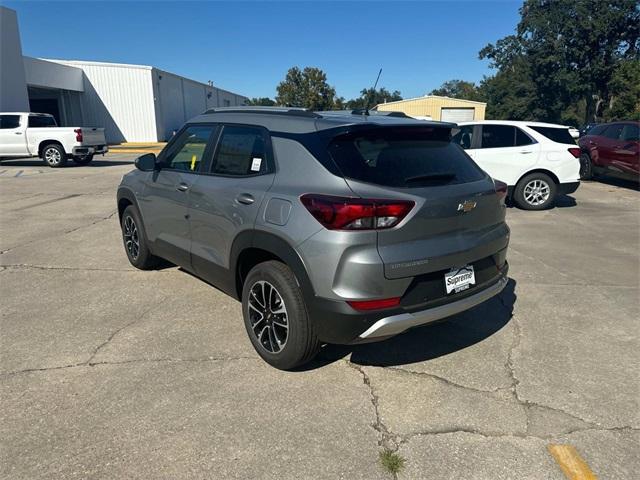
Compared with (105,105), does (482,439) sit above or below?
below

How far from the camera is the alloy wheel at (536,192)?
9.06 m

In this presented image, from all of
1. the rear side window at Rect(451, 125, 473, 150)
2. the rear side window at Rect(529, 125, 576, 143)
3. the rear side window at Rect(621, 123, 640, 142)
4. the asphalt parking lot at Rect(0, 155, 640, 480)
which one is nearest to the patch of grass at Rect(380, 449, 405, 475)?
the asphalt parking lot at Rect(0, 155, 640, 480)

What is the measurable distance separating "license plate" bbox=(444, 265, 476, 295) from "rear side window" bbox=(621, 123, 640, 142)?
412 inches

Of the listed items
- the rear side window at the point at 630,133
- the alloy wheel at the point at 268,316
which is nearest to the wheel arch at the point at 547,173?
the rear side window at the point at 630,133

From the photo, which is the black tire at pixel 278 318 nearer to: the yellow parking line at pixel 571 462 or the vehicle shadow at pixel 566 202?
the yellow parking line at pixel 571 462

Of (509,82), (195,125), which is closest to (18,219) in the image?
(195,125)

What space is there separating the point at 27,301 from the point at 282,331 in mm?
2873

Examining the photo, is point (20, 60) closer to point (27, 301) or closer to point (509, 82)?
point (27, 301)

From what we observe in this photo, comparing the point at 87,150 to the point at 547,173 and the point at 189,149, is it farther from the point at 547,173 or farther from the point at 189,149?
the point at 547,173

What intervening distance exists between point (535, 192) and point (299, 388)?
304 inches

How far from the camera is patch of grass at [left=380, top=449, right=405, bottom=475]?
2349 millimetres

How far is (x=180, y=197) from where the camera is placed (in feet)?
13.5

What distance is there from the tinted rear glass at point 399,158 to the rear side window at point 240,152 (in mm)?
667

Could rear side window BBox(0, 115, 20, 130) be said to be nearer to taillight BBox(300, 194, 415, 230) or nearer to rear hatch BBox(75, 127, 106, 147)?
rear hatch BBox(75, 127, 106, 147)
